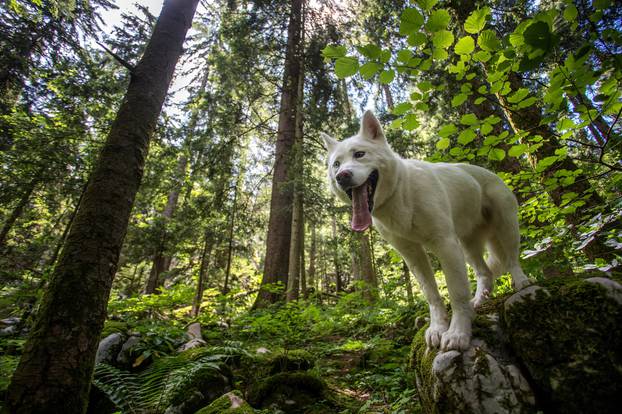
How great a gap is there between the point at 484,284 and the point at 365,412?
1979mm

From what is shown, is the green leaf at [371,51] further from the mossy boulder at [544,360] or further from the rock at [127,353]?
the rock at [127,353]

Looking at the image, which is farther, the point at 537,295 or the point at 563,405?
the point at 537,295

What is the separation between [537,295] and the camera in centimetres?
208

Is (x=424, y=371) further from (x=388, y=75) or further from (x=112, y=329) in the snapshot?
(x=112, y=329)

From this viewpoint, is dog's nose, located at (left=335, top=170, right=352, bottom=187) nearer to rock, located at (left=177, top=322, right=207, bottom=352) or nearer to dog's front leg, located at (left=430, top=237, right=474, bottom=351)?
dog's front leg, located at (left=430, top=237, right=474, bottom=351)

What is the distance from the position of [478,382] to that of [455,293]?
66 cm

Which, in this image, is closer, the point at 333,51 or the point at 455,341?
the point at 333,51

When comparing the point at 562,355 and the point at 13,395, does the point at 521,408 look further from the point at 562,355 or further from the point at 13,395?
the point at 13,395

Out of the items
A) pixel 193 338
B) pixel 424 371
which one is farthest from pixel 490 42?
pixel 193 338

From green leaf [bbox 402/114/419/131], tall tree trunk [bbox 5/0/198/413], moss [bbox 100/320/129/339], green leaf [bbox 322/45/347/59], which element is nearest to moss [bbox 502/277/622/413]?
green leaf [bbox 402/114/419/131]

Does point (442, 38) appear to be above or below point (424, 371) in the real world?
above

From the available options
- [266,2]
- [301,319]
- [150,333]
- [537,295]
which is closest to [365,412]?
[537,295]

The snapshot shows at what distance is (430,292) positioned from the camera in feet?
9.08

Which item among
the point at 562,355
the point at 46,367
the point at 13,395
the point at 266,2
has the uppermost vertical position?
the point at 266,2
